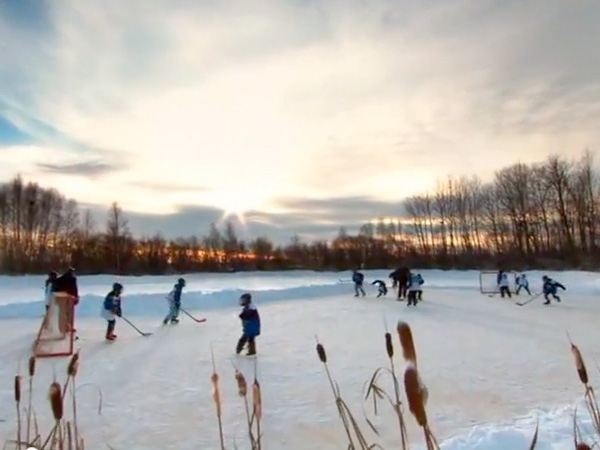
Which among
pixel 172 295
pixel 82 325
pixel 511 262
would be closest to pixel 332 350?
pixel 172 295

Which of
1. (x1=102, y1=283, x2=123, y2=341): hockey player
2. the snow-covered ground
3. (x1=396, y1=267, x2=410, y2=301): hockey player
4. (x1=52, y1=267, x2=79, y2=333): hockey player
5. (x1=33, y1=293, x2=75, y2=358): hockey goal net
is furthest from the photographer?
(x1=396, y1=267, x2=410, y2=301): hockey player

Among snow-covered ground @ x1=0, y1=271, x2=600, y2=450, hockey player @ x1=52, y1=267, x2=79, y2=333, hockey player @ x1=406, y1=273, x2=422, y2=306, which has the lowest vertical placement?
snow-covered ground @ x1=0, y1=271, x2=600, y2=450

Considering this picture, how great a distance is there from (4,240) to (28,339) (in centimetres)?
4497

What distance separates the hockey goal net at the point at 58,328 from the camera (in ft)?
35.7

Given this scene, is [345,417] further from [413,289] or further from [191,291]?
[191,291]

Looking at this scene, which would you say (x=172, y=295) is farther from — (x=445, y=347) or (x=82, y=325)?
(x=445, y=347)

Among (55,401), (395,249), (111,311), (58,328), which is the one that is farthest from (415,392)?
(395,249)

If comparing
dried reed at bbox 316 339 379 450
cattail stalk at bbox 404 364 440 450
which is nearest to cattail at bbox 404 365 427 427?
cattail stalk at bbox 404 364 440 450

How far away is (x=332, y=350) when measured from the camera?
10.8m

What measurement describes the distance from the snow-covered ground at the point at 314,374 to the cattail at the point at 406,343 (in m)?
0.78

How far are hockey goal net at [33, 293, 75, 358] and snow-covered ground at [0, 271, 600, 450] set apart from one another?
14.9 inches

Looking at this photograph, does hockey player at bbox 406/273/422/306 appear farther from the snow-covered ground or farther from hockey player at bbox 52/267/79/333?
hockey player at bbox 52/267/79/333

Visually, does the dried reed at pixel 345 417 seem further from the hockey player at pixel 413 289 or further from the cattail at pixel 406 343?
the hockey player at pixel 413 289

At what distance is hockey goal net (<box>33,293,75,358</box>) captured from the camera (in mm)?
10875
